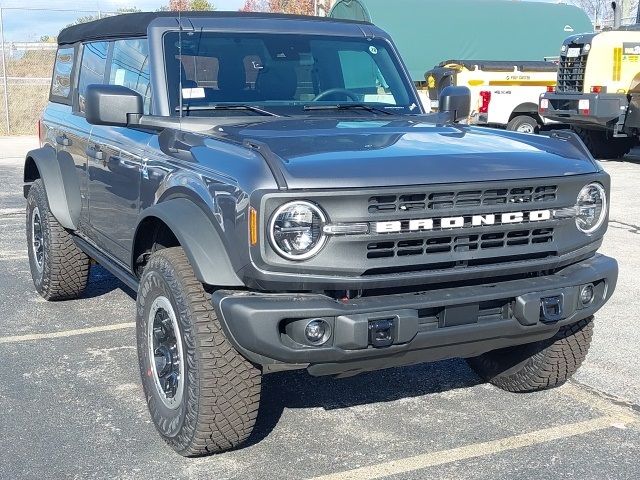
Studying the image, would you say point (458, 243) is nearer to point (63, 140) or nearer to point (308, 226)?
point (308, 226)

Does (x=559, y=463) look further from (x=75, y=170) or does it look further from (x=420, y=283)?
(x=75, y=170)

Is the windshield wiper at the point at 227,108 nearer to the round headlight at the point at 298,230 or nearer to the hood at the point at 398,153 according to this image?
the hood at the point at 398,153

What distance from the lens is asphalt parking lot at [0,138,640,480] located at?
363cm

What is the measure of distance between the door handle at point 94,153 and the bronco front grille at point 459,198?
7.36 ft

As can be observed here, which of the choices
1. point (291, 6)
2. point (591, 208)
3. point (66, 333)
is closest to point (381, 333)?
point (591, 208)

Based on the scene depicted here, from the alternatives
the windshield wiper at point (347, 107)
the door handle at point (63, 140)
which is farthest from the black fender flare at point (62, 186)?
the windshield wiper at point (347, 107)

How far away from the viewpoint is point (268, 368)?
11.5ft

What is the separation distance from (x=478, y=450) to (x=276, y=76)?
221 cm

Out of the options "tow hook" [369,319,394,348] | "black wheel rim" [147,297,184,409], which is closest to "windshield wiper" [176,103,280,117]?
"black wheel rim" [147,297,184,409]

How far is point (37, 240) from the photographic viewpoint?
20.7 ft

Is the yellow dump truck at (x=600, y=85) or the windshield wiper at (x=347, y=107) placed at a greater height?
the windshield wiper at (x=347, y=107)

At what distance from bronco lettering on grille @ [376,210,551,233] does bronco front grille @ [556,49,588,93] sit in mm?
12720

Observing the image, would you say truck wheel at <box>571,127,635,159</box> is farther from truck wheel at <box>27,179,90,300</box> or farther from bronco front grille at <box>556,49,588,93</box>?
truck wheel at <box>27,179,90,300</box>

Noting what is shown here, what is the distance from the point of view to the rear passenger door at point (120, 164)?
4.39 metres
